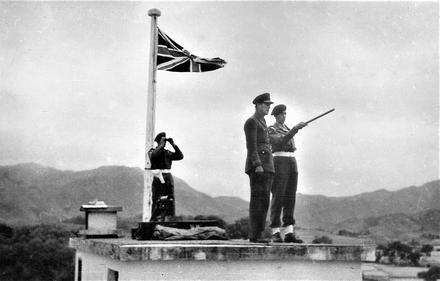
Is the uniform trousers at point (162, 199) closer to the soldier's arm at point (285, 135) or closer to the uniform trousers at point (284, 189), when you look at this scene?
the uniform trousers at point (284, 189)

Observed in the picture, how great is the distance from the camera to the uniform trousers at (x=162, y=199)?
10.3 metres

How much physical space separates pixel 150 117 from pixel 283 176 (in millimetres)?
3697

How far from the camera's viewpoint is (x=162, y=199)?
10.3 metres

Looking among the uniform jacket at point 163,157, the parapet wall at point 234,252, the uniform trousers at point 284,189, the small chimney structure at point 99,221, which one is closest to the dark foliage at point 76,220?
the small chimney structure at point 99,221

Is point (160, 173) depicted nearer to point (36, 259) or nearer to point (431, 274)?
point (36, 259)

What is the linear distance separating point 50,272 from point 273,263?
16826 mm

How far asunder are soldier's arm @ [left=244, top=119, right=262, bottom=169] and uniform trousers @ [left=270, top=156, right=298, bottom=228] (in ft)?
2.53

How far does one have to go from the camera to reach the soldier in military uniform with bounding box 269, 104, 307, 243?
856 cm

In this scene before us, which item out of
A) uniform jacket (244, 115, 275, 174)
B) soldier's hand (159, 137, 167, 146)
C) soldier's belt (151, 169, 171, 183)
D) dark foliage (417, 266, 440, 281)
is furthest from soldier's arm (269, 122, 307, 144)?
dark foliage (417, 266, 440, 281)

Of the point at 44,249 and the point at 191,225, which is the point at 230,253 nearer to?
the point at 191,225

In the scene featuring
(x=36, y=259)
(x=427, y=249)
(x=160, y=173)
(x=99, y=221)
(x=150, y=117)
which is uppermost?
(x=150, y=117)

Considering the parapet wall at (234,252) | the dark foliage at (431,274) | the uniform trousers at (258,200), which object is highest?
the uniform trousers at (258,200)

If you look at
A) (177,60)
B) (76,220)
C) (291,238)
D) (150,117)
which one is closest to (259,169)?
(291,238)

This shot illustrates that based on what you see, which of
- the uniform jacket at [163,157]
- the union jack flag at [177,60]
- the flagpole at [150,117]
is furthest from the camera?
the union jack flag at [177,60]
